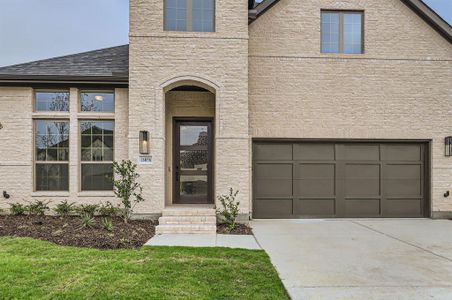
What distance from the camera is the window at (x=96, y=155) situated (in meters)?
8.58

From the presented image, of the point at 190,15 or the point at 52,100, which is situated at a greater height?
the point at 190,15

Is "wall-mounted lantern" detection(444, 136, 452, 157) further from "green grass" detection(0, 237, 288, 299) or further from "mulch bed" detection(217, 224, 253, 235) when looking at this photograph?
"green grass" detection(0, 237, 288, 299)

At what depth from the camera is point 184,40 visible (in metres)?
8.02

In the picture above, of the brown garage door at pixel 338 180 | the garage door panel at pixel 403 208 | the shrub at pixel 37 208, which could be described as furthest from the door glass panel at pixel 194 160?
the garage door panel at pixel 403 208

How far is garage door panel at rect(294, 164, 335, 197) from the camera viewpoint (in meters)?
9.13

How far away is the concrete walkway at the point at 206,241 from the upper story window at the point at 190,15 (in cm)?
530

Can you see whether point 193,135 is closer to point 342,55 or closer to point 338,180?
point 338,180

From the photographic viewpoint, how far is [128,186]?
25.0 feet

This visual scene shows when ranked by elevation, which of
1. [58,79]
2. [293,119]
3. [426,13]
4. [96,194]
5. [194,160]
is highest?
[426,13]

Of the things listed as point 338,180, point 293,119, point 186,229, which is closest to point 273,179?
point 293,119

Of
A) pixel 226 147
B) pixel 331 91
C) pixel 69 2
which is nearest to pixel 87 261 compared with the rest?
pixel 226 147

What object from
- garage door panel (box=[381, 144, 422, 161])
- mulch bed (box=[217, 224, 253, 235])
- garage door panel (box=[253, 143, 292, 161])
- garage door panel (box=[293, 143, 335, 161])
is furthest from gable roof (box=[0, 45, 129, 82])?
garage door panel (box=[381, 144, 422, 161])

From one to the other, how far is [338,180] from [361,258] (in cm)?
417

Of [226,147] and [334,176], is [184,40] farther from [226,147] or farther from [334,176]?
[334,176]
